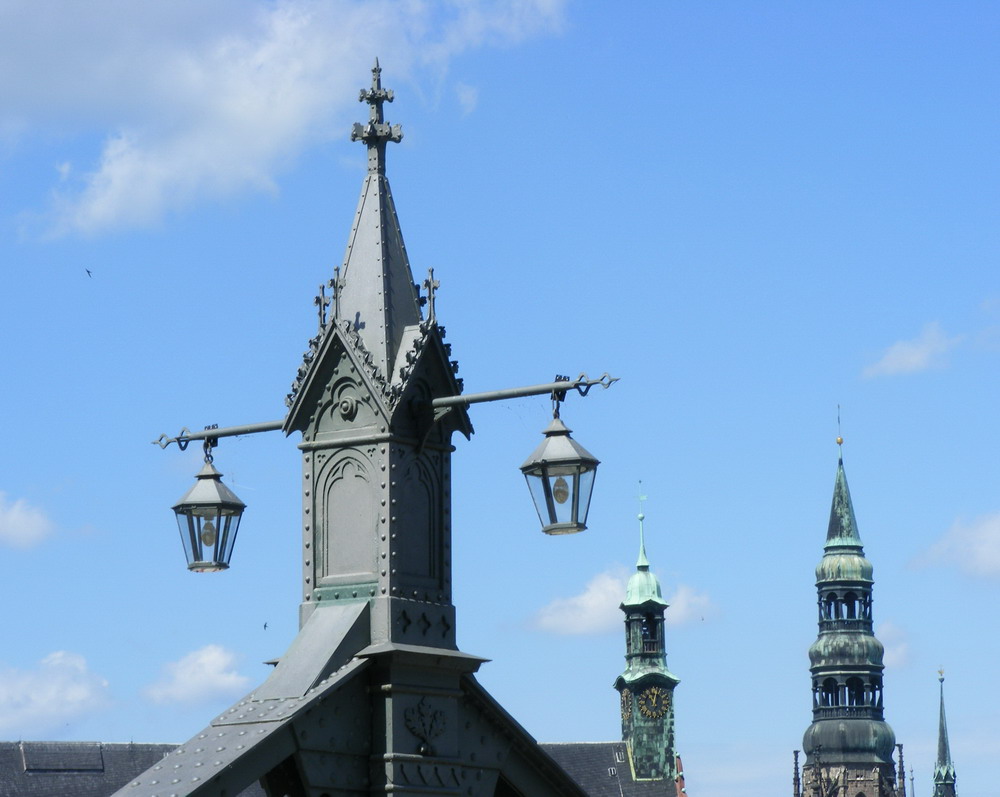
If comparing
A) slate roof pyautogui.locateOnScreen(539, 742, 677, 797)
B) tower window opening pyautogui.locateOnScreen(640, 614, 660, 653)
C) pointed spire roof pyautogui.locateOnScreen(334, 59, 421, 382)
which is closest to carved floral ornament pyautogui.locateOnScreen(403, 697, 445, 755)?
pointed spire roof pyautogui.locateOnScreen(334, 59, 421, 382)

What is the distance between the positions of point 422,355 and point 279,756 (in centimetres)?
240

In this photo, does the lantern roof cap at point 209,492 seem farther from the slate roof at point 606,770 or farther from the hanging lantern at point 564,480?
the slate roof at point 606,770

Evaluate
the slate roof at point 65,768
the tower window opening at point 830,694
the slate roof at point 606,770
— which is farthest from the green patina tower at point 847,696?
the slate roof at point 65,768

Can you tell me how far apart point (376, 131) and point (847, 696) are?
157 metres

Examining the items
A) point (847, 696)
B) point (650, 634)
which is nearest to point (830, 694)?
point (847, 696)

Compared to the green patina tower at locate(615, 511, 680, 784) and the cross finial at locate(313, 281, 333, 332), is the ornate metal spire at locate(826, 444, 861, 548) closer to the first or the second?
the green patina tower at locate(615, 511, 680, 784)

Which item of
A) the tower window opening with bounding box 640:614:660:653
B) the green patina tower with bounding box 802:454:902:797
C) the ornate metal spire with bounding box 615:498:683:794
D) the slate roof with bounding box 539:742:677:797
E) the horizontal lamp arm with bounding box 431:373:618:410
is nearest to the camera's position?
the horizontal lamp arm with bounding box 431:373:618:410

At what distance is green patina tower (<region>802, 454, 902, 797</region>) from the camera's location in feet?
536

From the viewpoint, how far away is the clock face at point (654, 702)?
132 meters

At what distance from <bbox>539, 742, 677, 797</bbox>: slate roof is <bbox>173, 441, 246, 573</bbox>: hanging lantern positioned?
10024 centimetres

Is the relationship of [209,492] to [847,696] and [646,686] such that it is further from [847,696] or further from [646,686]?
[847,696]

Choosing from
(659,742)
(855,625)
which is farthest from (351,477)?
(855,625)

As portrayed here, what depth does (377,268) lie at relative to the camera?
12461 millimetres

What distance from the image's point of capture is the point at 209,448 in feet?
43.0
